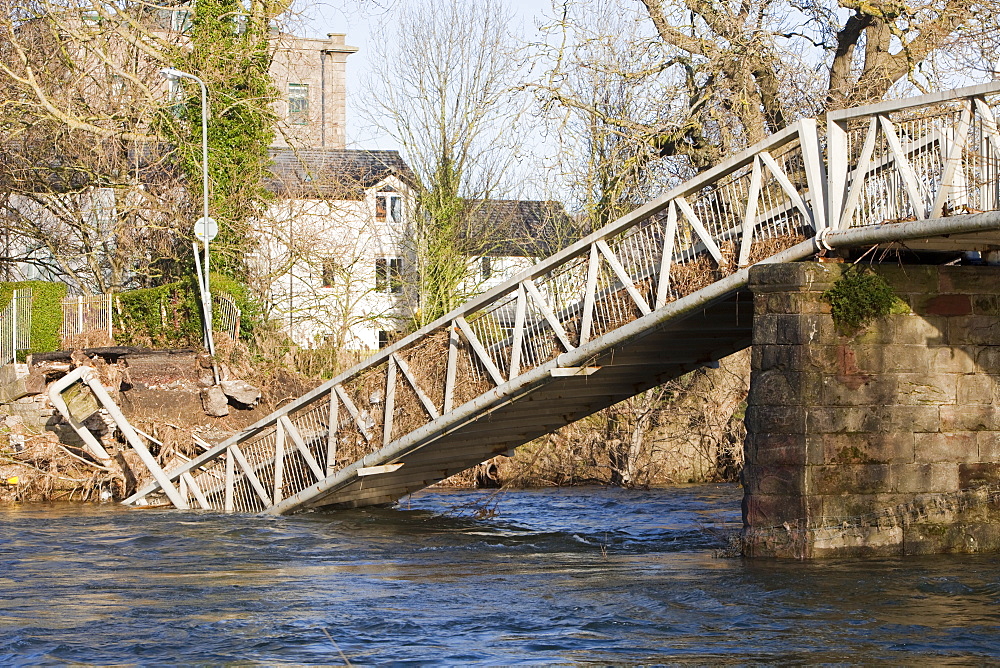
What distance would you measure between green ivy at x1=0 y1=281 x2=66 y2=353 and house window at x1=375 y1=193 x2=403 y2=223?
44.0 feet

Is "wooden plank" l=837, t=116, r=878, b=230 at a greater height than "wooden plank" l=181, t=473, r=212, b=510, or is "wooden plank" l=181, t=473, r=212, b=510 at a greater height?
"wooden plank" l=837, t=116, r=878, b=230

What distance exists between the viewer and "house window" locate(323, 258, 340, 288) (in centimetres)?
3254

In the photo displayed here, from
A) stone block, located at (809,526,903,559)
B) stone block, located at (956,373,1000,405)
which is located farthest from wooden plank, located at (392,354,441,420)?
stone block, located at (956,373,1000,405)

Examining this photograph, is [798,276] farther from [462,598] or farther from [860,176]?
[462,598]

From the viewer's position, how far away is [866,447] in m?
12.6

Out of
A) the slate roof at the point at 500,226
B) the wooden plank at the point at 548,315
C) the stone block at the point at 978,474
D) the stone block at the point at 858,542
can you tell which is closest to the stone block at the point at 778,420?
the stone block at the point at 858,542

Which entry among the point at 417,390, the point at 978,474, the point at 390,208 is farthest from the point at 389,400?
the point at 390,208

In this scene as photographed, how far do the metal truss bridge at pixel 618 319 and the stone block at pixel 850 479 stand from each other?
214cm

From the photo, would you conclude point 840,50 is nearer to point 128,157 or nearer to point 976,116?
point 976,116

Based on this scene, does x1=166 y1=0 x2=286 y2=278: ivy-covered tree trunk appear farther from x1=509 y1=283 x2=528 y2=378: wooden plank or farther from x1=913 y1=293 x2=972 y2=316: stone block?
x1=913 y1=293 x2=972 y2=316: stone block

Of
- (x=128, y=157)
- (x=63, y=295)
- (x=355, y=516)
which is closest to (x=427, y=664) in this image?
(x=355, y=516)

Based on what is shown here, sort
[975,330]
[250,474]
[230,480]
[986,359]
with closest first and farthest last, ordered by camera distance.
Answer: [975,330] < [986,359] < [250,474] < [230,480]

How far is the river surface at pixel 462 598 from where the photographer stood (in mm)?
9023

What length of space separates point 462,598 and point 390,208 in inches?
1260
